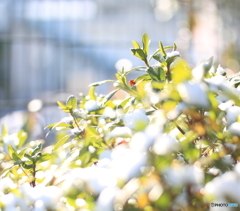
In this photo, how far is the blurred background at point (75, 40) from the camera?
19.0ft

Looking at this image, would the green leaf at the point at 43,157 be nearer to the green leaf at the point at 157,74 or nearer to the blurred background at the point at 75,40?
the green leaf at the point at 157,74

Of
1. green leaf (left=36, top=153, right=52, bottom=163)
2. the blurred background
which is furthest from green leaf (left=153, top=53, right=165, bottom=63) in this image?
the blurred background

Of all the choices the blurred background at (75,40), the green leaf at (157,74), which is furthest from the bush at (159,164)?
the blurred background at (75,40)

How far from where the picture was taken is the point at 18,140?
989mm

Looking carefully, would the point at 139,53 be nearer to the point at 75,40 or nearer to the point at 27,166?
the point at 27,166

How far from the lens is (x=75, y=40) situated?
5977 mm

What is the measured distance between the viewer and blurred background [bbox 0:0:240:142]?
5781 millimetres

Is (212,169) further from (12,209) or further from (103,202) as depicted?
(12,209)

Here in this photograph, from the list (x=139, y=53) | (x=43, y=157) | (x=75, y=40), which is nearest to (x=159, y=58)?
(x=139, y=53)

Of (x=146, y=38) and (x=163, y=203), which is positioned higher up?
(x=146, y=38)

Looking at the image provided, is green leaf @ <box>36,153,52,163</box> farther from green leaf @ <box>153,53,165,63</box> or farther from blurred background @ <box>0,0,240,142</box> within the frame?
blurred background @ <box>0,0,240,142</box>

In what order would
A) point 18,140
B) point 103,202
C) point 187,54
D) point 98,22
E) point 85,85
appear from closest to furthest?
1. point 103,202
2. point 18,140
3. point 187,54
4. point 85,85
5. point 98,22

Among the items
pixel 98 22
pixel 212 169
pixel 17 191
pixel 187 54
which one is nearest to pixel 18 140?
pixel 17 191

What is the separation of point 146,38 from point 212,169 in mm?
317
